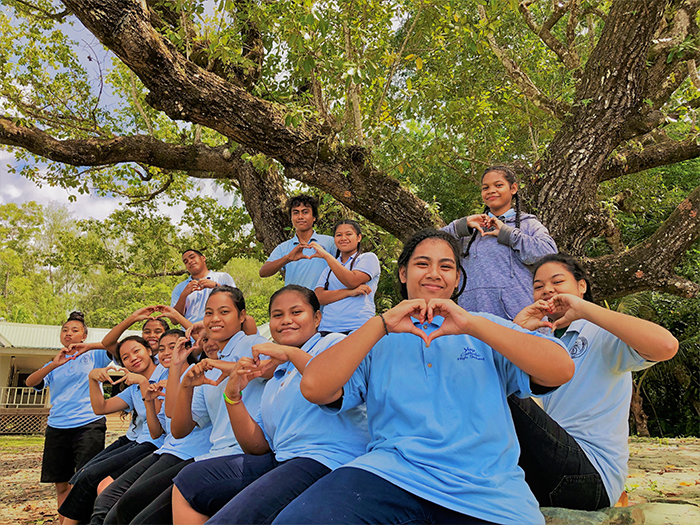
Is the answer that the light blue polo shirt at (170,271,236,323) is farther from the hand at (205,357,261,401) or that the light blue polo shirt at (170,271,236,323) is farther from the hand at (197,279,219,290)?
the hand at (205,357,261,401)

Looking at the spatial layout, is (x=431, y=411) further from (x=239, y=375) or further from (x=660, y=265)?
(x=660, y=265)

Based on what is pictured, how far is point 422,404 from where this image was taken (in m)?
1.97

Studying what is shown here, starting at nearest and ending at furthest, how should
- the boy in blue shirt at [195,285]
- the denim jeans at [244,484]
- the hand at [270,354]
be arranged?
the denim jeans at [244,484], the hand at [270,354], the boy in blue shirt at [195,285]

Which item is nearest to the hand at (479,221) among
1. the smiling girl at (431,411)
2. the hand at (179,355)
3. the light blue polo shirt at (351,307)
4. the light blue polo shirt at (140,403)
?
the light blue polo shirt at (351,307)

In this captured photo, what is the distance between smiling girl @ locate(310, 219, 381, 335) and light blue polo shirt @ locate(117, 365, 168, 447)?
1564 millimetres

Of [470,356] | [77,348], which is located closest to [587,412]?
[470,356]

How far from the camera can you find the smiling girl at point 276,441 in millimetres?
2256

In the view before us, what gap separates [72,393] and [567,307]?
5222 mm

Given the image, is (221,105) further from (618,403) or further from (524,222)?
(618,403)

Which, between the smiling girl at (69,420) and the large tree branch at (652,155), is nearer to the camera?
the smiling girl at (69,420)

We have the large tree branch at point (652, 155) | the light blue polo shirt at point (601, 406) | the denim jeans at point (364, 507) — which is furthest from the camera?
the large tree branch at point (652, 155)

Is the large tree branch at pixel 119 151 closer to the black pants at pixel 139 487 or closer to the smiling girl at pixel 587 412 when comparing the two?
the black pants at pixel 139 487

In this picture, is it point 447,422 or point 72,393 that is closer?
point 447,422

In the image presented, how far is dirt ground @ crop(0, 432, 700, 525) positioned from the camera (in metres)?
3.68
